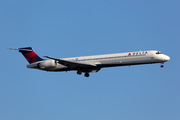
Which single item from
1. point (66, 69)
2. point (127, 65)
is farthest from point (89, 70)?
point (127, 65)

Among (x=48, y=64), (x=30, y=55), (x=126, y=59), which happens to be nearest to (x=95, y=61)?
(x=126, y=59)

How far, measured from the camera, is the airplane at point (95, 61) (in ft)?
149

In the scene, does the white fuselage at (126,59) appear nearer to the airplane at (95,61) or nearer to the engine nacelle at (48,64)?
the airplane at (95,61)

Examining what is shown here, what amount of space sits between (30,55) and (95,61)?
13.3m

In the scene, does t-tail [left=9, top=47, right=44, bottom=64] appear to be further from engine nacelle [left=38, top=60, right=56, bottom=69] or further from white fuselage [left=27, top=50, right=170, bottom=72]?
white fuselage [left=27, top=50, right=170, bottom=72]

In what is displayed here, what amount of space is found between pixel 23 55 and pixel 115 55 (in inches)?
716

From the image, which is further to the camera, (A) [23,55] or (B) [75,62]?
(A) [23,55]

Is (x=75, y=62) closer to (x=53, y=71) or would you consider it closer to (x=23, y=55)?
(x=53, y=71)

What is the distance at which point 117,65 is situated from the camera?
153 ft

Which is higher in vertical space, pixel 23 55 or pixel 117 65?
pixel 23 55

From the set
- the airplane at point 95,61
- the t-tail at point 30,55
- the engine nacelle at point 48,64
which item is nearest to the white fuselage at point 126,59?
the airplane at point 95,61

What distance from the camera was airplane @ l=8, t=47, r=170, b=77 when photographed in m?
45.6

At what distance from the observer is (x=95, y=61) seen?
47.8 m

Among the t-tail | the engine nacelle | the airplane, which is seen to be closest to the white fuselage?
the airplane
